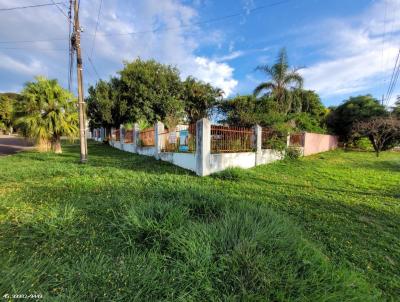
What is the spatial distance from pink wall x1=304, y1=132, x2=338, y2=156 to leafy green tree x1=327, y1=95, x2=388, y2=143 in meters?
2.23

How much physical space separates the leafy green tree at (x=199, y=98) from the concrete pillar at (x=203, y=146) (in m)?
14.6

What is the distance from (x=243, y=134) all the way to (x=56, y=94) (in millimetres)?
11121

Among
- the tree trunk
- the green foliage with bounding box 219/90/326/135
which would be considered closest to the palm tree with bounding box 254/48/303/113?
the green foliage with bounding box 219/90/326/135

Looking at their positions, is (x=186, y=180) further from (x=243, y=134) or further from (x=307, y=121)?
(x=307, y=121)

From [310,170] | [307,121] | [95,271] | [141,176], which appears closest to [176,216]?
[95,271]

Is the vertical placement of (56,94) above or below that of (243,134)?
above

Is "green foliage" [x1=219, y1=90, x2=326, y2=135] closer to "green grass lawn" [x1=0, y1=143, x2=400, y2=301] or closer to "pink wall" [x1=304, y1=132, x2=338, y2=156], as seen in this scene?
"pink wall" [x1=304, y1=132, x2=338, y2=156]

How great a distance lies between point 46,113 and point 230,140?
10822mm

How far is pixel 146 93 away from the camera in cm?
1698

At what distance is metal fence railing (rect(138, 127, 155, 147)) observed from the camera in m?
10.3

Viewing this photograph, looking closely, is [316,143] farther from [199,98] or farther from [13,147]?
[13,147]

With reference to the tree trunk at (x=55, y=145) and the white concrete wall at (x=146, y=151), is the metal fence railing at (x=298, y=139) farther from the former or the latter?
the tree trunk at (x=55, y=145)

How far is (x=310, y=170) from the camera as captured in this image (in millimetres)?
7973

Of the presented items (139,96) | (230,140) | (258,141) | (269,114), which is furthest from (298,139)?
(139,96)
